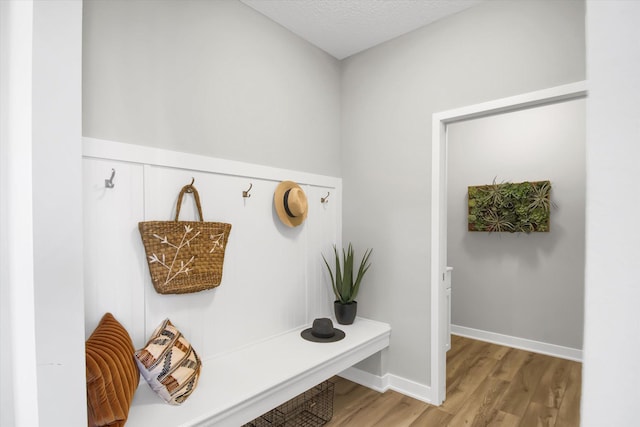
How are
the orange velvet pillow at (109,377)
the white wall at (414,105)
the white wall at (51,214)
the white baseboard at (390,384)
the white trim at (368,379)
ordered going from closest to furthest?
the white wall at (51,214)
the orange velvet pillow at (109,377)
the white wall at (414,105)
the white baseboard at (390,384)
the white trim at (368,379)

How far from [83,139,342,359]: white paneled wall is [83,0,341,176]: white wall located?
0.36 feet

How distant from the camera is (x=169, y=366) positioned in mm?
1424

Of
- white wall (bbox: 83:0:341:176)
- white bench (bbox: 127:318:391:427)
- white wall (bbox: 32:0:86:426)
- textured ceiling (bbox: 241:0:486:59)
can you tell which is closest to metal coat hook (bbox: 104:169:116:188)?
white wall (bbox: 83:0:341:176)

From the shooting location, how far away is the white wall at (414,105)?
6.20 feet

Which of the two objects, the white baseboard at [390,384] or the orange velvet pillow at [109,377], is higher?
the orange velvet pillow at [109,377]

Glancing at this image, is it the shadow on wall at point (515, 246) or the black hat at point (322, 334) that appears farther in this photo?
the shadow on wall at point (515, 246)

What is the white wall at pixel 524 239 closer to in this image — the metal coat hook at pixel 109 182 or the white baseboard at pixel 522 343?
the white baseboard at pixel 522 343

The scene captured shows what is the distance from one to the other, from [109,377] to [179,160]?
102 centimetres

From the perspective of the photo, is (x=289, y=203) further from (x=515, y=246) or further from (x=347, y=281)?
Answer: (x=515, y=246)

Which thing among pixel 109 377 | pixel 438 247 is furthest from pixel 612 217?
pixel 438 247

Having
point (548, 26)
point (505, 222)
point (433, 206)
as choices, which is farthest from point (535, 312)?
point (548, 26)

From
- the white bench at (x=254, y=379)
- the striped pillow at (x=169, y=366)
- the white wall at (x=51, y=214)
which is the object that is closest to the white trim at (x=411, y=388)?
the white bench at (x=254, y=379)

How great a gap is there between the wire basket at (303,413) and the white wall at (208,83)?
5.27ft

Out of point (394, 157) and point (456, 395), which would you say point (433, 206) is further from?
point (456, 395)
